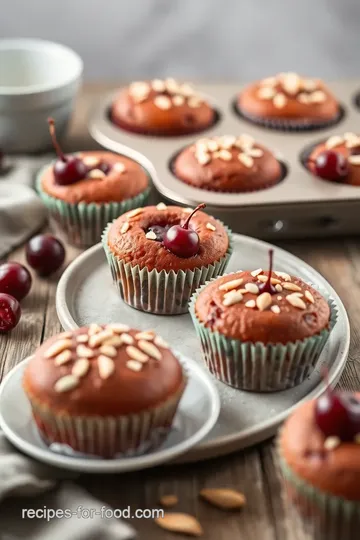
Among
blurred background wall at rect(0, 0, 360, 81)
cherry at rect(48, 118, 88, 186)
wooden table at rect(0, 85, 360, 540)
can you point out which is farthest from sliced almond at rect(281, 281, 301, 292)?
blurred background wall at rect(0, 0, 360, 81)

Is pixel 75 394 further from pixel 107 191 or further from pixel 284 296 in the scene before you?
pixel 107 191

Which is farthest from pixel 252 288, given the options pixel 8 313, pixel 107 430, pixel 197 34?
pixel 197 34

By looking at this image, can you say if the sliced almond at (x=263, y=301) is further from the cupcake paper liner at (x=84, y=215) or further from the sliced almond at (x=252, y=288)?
the cupcake paper liner at (x=84, y=215)

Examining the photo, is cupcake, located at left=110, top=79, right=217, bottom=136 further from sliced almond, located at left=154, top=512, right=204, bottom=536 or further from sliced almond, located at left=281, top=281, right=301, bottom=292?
sliced almond, located at left=154, top=512, right=204, bottom=536

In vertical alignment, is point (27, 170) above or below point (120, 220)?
below

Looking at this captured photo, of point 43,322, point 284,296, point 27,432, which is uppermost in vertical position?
point 284,296

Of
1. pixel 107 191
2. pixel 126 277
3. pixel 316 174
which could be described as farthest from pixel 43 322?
pixel 316 174

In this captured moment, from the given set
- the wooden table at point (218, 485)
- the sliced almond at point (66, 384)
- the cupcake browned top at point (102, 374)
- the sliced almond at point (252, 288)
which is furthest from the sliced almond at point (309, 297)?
the sliced almond at point (66, 384)
